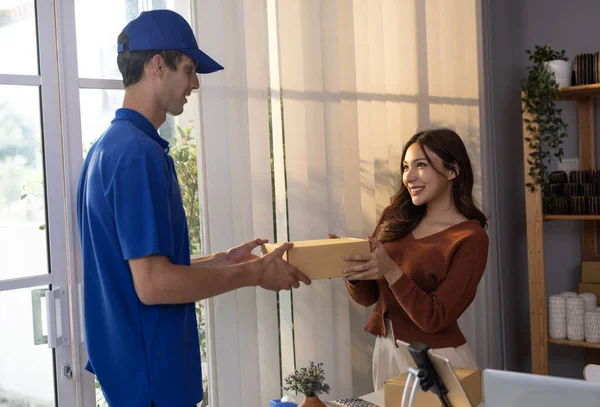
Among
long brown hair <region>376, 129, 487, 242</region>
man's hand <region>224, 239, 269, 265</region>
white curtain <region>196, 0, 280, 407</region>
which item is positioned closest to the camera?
man's hand <region>224, 239, 269, 265</region>

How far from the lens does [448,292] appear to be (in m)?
2.38

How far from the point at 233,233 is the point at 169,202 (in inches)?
29.5

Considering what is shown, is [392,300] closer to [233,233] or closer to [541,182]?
[233,233]

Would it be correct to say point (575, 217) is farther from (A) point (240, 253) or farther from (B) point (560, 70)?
(A) point (240, 253)

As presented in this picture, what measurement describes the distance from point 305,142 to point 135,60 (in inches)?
41.0

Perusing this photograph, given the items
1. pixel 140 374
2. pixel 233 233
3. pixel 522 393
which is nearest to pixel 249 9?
pixel 233 233

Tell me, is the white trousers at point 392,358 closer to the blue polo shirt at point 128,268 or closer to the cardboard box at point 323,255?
the cardboard box at point 323,255

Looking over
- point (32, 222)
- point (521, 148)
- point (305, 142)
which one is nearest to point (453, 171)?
point (305, 142)

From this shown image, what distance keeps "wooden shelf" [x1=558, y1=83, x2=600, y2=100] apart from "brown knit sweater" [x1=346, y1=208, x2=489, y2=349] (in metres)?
1.59

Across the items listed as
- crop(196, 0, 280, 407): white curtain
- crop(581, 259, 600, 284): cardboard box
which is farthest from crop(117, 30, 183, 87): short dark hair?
crop(581, 259, 600, 284): cardboard box

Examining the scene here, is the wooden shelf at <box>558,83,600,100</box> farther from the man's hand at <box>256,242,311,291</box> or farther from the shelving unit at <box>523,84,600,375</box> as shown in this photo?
the man's hand at <box>256,242,311,291</box>

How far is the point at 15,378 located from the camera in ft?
6.94

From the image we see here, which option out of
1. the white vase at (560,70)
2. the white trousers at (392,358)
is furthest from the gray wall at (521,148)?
the white trousers at (392,358)

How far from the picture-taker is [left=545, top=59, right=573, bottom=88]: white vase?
373cm
